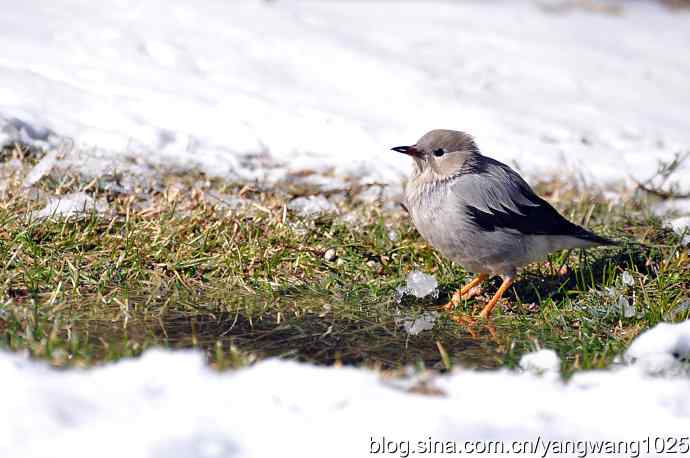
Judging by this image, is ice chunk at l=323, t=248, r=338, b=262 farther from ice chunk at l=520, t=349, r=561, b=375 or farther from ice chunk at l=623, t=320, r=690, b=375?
ice chunk at l=623, t=320, r=690, b=375

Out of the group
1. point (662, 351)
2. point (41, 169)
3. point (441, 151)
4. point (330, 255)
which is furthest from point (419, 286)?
point (41, 169)

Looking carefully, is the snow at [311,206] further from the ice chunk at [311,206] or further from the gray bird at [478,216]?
the gray bird at [478,216]

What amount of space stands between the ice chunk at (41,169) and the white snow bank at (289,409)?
2518 millimetres

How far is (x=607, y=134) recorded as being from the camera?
8656 millimetres

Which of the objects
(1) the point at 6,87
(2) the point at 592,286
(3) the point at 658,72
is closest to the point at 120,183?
(1) the point at 6,87

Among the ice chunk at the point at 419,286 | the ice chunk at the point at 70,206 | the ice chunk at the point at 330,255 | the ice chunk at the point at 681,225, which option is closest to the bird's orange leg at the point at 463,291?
the ice chunk at the point at 419,286

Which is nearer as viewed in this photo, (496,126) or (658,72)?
(496,126)

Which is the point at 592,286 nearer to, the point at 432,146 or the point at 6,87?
the point at 432,146

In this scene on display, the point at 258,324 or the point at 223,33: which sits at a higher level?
the point at 223,33

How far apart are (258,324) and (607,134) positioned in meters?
5.36

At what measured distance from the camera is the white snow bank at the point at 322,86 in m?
7.29

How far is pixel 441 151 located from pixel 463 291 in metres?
0.84

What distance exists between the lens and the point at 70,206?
541cm

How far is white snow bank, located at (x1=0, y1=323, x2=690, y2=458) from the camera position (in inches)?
116
